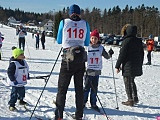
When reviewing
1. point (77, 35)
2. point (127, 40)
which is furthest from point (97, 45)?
point (77, 35)

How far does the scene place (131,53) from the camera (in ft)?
22.0

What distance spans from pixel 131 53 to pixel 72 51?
7.72 feet

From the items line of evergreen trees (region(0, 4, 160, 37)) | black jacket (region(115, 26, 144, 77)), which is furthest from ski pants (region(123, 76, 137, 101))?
line of evergreen trees (region(0, 4, 160, 37))

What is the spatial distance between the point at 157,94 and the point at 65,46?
5.05 m

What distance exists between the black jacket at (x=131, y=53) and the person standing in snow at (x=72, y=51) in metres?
1.83

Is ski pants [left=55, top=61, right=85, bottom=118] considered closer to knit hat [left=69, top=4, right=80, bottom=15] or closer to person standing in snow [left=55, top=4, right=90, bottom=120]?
person standing in snow [left=55, top=4, right=90, bottom=120]

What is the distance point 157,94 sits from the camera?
8938 mm

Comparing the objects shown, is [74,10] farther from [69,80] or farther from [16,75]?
[16,75]

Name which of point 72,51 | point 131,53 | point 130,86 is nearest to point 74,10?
point 72,51

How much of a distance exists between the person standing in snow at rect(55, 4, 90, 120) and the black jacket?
1.83 metres

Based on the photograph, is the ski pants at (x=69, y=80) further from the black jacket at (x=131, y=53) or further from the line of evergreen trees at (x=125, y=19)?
the line of evergreen trees at (x=125, y=19)

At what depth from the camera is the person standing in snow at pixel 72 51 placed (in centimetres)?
487

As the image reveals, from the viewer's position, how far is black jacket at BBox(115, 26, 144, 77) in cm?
666

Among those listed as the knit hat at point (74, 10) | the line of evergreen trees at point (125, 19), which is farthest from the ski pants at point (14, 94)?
the line of evergreen trees at point (125, 19)
